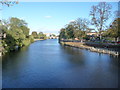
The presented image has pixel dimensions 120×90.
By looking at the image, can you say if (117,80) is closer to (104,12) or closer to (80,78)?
(80,78)

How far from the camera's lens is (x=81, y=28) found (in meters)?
58.9

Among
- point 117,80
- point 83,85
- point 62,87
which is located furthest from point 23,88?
point 117,80

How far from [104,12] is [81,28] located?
24.1m

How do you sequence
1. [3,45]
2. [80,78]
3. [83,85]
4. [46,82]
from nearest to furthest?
[83,85] → [46,82] → [80,78] → [3,45]

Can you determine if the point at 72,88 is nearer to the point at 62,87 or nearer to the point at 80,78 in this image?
the point at 62,87

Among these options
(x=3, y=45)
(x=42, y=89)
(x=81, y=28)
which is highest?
(x=81, y=28)

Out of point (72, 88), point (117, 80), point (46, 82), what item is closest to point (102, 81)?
point (117, 80)

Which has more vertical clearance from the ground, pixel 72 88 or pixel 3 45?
pixel 3 45

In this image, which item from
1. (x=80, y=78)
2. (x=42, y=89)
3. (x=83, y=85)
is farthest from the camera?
(x=80, y=78)

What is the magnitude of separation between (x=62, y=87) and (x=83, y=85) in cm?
164

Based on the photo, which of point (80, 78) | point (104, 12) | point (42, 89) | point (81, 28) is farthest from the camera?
point (81, 28)

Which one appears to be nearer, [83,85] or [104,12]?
[83,85]

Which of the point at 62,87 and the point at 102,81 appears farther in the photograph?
the point at 102,81

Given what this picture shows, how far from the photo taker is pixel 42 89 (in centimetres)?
940
